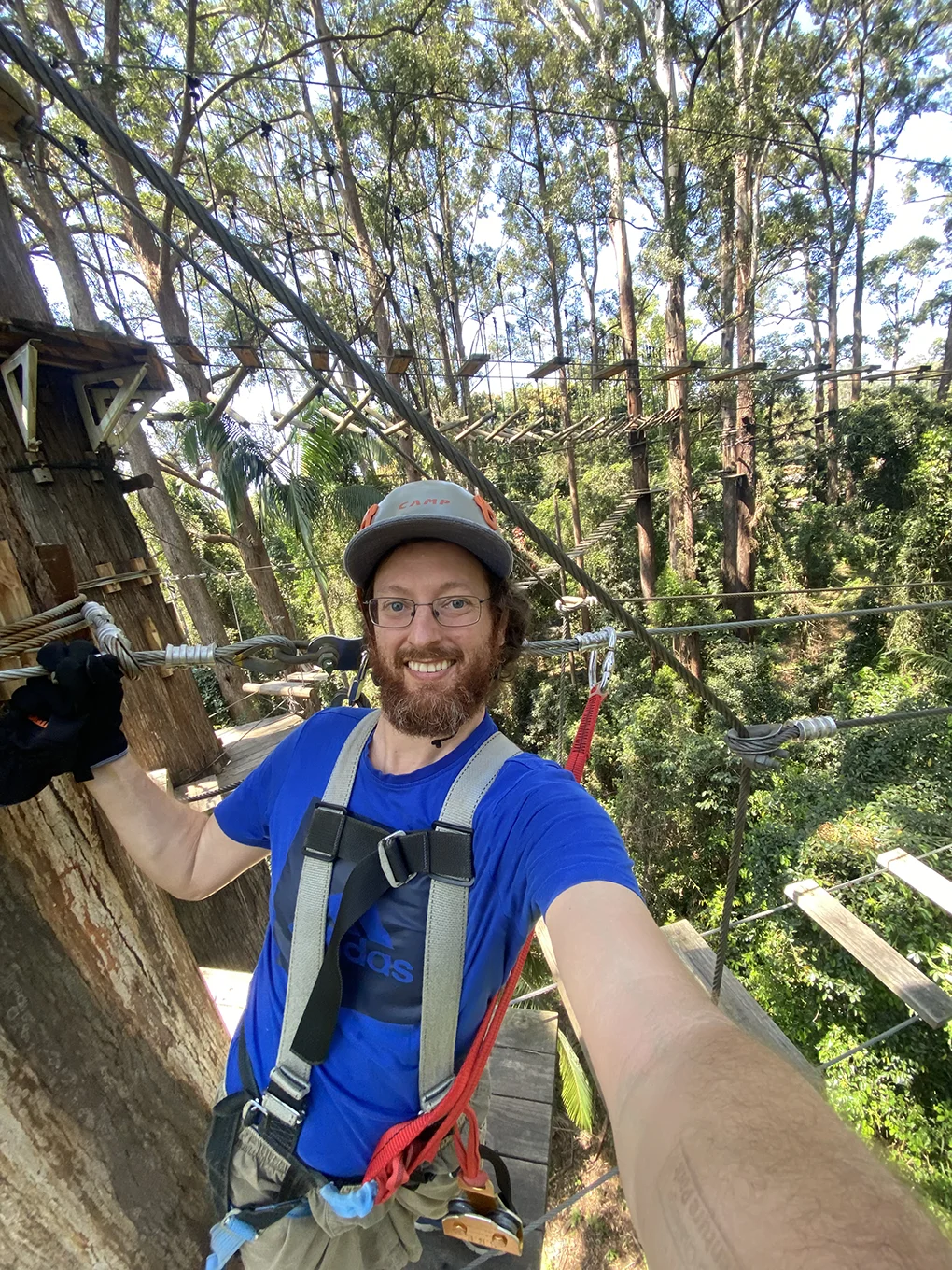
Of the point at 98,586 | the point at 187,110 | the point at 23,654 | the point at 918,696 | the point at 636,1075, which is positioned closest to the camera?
the point at 636,1075

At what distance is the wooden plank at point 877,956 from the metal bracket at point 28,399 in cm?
414

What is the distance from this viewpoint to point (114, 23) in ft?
23.0

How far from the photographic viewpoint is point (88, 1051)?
3.28 feet

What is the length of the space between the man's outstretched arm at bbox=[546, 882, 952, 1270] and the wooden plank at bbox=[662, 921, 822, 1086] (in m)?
1.88

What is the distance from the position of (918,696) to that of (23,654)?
12.3 metres

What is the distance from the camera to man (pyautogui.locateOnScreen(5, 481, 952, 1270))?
1.54 ft

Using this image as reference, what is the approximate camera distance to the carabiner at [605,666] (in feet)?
5.08

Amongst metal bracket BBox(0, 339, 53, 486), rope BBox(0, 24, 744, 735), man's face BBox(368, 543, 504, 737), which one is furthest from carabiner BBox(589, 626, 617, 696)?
metal bracket BBox(0, 339, 53, 486)

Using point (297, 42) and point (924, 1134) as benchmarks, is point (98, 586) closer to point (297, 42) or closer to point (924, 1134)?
point (924, 1134)

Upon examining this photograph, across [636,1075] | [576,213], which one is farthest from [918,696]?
[576,213]

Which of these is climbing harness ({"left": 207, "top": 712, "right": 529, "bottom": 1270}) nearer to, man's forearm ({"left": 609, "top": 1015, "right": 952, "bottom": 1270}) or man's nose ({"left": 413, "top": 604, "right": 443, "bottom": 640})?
man's nose ({"left": 413, "top": 604, "right": 443, "bottom": 640})

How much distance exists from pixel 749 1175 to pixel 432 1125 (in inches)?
29.9

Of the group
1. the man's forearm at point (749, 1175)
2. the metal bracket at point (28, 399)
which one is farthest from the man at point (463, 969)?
the metal bracket at point (28, 399)

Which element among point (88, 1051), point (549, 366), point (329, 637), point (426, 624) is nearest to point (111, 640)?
point (329, 637)
